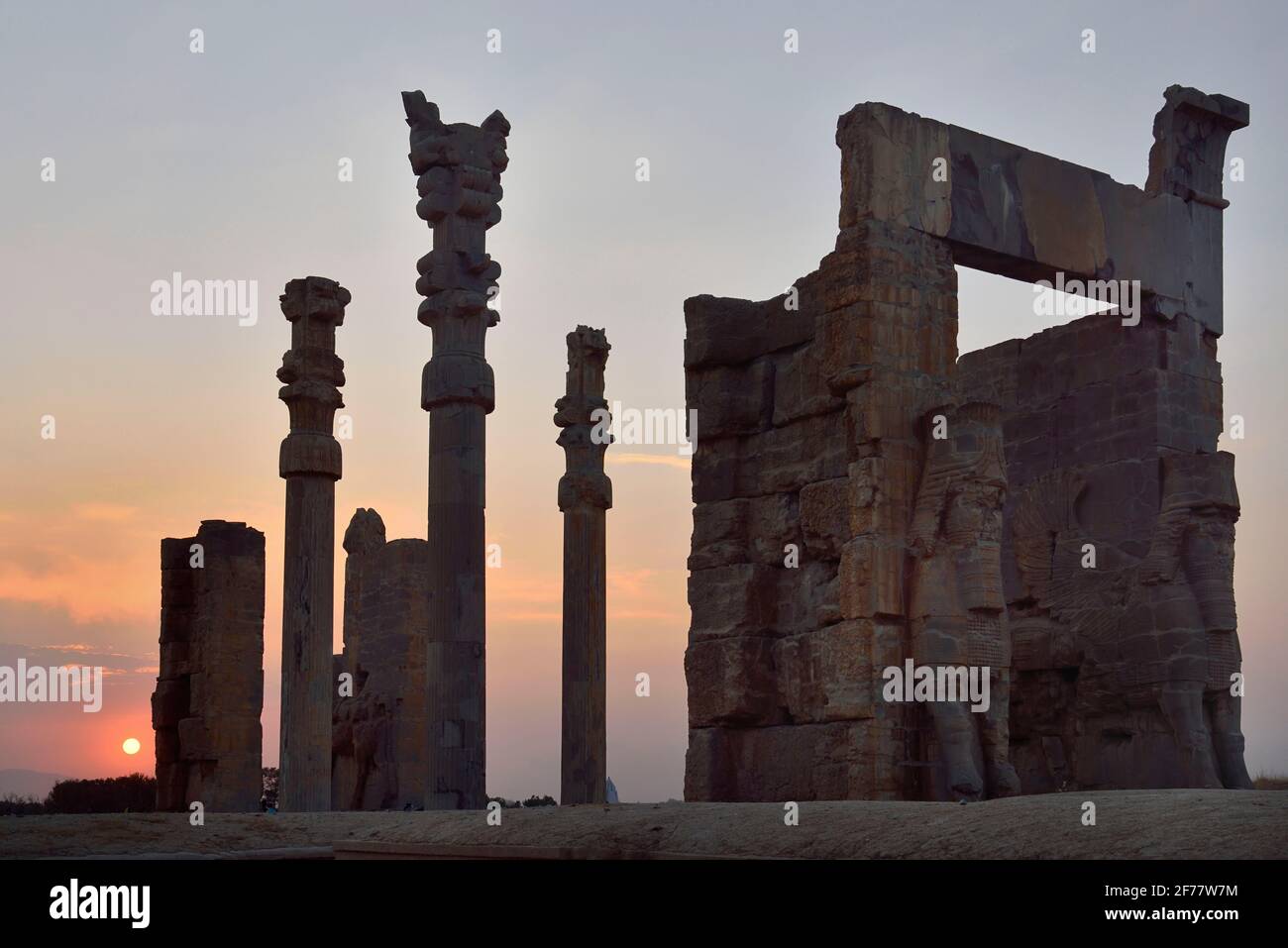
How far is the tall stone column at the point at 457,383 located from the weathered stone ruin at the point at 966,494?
1.75 meters

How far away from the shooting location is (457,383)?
533 inches

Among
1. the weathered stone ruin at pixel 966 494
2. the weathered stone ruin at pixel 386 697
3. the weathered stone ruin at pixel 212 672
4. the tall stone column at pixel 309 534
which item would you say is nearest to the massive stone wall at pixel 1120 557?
the weathered stone ruin at pixel 966 494

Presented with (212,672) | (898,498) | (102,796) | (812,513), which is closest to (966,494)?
(898,498)

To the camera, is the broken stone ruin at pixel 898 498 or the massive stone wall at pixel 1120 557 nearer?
the broken stone ruin at pixel 898 498

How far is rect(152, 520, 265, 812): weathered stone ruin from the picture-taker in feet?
55.9

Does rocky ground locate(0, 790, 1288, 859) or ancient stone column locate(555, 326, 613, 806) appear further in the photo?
ancient stone column locate(555, 326, 613, 806)

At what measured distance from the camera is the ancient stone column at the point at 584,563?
52.4 ft

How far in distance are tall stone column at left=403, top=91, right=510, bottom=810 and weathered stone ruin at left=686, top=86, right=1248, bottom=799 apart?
1745mm

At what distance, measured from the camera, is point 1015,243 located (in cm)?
1363

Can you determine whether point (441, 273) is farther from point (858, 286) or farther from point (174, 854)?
point (174, 854)

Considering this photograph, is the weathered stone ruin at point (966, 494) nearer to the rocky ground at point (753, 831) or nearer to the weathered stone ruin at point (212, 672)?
the rocky ground at point (753, 831)

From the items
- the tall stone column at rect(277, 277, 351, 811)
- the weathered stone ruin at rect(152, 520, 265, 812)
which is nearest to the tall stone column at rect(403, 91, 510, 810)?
the tall stone column at rect(277, 277, 351, 811)

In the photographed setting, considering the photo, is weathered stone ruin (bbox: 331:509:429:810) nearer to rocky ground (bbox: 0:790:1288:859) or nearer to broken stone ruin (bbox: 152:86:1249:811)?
broken stone ruin (bbox: 152:86:1249:811)
